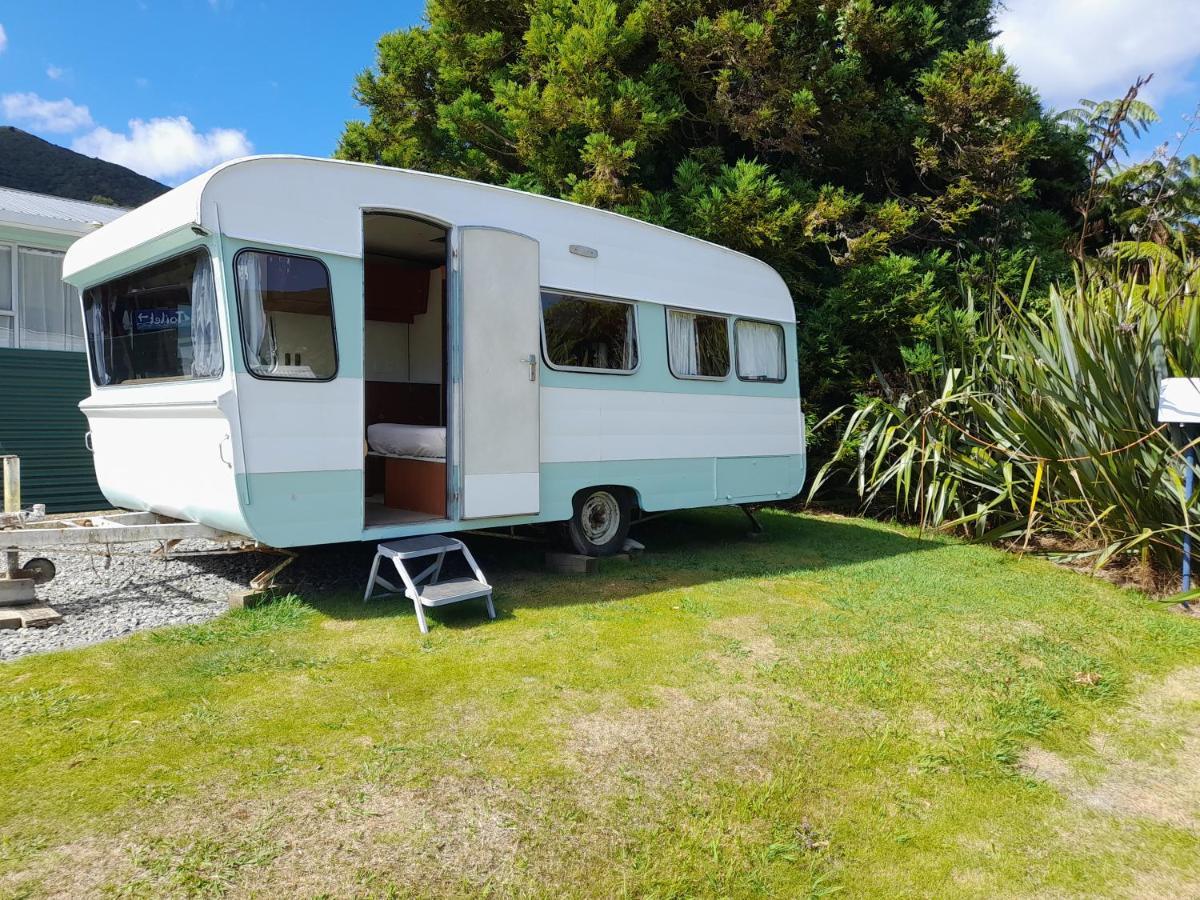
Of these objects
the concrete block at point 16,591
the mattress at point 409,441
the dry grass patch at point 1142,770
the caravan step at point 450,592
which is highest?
the mattress at point 409,441

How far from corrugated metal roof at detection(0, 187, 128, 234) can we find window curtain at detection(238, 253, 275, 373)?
4753 mm

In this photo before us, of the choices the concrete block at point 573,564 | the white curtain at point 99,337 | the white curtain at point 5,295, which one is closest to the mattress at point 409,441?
the concrete block at point 573,564

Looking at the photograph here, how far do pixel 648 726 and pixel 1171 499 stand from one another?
496 centimetres

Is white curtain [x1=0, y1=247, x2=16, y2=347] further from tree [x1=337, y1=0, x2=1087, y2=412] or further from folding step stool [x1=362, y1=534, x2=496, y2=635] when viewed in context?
tree [x1=337, y1=0, x2=1087, y2=412]

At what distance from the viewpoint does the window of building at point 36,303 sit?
27.3 feet

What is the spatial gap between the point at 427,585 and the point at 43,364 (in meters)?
5.58

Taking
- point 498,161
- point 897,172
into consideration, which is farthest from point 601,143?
point 897,172

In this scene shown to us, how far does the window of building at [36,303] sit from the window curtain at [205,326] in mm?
4818

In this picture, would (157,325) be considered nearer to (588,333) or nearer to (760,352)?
(588,333)

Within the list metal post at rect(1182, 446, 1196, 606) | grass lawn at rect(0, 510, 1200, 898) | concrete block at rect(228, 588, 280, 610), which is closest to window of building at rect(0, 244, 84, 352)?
concrete block at rect(228, 588, 280, 610)

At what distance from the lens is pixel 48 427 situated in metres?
8.23

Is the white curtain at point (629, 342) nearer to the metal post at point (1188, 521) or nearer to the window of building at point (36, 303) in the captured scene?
the metal post at point (1188, 521)

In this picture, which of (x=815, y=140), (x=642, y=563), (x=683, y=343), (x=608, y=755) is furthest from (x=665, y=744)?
(x=815, y=140)

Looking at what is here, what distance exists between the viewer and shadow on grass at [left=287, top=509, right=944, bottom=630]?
5.46 metres
